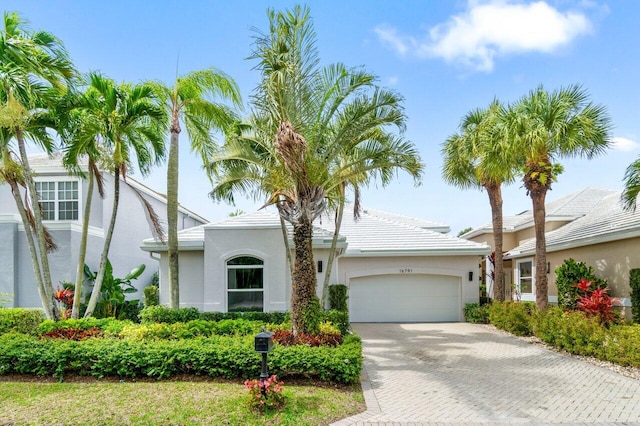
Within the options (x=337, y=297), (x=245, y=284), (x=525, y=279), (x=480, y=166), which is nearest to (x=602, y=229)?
(x=480, y=166)

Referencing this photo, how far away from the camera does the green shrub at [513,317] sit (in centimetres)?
1432

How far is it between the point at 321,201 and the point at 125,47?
7.99 m

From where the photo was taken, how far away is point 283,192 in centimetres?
1040

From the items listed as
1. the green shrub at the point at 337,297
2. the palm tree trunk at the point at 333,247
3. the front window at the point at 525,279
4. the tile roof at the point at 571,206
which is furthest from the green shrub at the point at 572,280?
the tile roof at the point at 571,206

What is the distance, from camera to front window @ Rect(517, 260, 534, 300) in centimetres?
1947

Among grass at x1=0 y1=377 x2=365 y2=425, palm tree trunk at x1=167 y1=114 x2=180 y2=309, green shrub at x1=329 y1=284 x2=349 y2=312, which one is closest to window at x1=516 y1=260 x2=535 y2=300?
green shrub at x1=329 y1=284 x2=349 y2=312

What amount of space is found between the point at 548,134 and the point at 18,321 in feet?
51.8

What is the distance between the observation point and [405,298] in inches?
742

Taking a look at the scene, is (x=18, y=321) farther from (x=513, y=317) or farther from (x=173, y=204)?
(x=513, y=317)

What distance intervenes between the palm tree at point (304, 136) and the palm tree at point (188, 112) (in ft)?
3.87

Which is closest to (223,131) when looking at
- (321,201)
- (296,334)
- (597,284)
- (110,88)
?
(110,88)

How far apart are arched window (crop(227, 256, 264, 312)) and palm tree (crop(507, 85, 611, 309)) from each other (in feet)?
29.5

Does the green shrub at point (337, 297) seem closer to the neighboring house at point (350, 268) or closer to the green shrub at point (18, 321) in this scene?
the neighboring house at point (350, 268)

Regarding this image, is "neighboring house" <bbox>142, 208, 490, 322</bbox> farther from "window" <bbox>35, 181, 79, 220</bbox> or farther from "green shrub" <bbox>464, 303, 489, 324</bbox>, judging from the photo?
"window" <bbox>35, 181, 79, 220</bbox>
